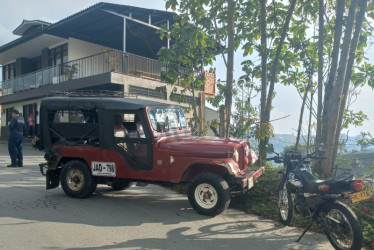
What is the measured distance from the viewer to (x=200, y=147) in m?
5.57

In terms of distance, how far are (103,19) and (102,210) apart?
13848 millimetres

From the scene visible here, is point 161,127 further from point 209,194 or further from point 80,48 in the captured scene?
point 80,48

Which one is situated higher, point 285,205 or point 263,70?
point 263,70

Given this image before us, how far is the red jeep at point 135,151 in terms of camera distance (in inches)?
215

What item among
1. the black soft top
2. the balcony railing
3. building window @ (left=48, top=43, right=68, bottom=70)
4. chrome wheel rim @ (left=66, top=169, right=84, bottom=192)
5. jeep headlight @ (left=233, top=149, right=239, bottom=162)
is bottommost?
chrome wheel rim @ (left=66, top=169, right=84, bottom=192)

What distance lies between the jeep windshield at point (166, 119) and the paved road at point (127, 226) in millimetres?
1452

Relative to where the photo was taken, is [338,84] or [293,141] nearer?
[338,84]

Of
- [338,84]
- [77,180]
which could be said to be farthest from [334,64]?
[77,180]

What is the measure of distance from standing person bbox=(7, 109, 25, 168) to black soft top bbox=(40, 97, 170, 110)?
434 centimetres

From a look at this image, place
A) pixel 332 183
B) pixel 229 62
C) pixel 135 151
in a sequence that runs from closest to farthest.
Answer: pixel 332 183, pixel 135 151, pixel 229 62

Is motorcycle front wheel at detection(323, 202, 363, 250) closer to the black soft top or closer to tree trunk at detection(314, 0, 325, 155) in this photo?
the black soft top

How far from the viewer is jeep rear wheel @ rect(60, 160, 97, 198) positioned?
6328 millimetres

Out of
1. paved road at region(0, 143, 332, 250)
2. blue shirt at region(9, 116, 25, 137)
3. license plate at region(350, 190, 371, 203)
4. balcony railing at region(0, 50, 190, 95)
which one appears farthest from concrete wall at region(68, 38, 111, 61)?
license plate at region(350, 190, 371, 203)

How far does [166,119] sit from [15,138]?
6.14m
